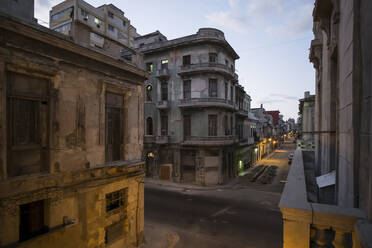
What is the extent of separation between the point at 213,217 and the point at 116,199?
317 inches

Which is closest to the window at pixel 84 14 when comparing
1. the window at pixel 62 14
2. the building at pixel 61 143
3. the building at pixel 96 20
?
the building at pixel 96 20

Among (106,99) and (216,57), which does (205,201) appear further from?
(216,57)

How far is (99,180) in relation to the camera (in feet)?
26.8

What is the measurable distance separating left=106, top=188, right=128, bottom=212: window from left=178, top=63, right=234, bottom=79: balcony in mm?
16654

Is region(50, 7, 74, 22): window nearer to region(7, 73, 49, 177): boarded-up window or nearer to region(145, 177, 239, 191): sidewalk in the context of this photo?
region(145, 177, 239, 191): sidewalk

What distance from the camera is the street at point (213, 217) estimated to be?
11195 millimetres

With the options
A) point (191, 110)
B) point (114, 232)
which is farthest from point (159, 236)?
point (191, 110)

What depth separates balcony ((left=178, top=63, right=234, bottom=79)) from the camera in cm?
2208

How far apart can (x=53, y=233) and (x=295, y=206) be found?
308 inches

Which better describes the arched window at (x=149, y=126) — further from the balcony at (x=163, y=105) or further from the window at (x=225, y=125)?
the window at (x=225, y=125)

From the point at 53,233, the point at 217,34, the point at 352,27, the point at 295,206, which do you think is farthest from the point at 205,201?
the point at 217,34

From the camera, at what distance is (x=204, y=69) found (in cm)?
2200

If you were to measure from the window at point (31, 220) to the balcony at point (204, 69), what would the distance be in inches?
759

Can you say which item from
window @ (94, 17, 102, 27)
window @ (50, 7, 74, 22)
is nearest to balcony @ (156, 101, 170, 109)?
window @ (94, 17, 102, 27)
